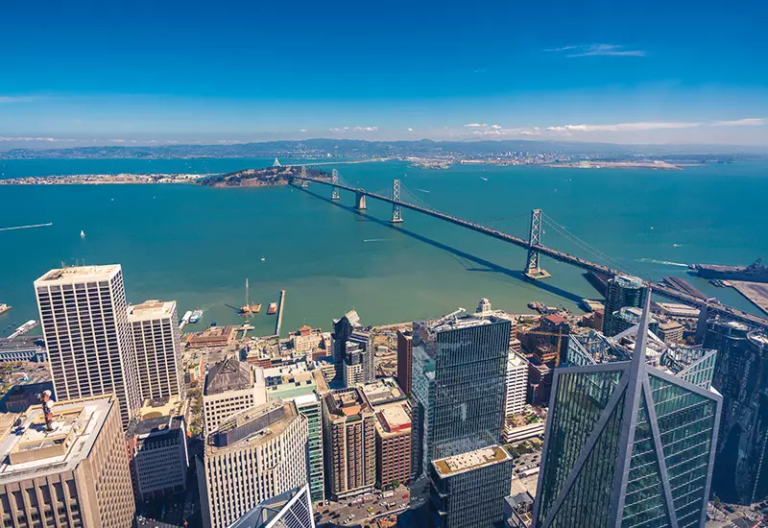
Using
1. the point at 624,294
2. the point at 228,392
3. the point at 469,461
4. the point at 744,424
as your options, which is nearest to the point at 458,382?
the point at 469,461

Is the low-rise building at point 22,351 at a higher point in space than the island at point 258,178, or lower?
lower

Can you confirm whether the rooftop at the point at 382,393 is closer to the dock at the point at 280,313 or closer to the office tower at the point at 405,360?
the office tower at the point at 405,360

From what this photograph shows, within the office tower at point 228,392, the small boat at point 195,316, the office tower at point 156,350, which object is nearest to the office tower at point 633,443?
the office tower at point 228,392

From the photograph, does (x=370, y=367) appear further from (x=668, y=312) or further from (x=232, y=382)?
→ (x=668, y=312)

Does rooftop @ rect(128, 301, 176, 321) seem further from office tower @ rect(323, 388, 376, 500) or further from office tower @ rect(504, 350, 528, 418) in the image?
office tower @ rect(504, 350, 528, 418)

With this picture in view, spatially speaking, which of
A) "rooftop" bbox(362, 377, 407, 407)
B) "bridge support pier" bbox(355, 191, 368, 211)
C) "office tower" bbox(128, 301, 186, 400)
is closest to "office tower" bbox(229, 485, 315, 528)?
"rooftop" bbox(362, 377, 407, 407)

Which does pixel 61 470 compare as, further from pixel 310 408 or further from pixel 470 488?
pixel 470 488
